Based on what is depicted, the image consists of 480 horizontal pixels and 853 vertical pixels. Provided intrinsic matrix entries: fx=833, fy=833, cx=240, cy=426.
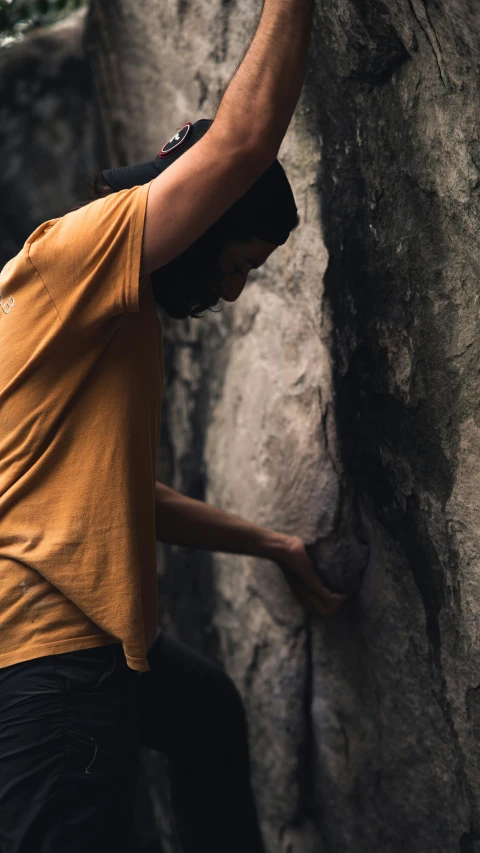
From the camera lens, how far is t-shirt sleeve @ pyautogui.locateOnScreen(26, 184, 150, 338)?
3.20 ft

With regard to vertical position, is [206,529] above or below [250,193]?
below

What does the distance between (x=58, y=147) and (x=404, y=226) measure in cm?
160

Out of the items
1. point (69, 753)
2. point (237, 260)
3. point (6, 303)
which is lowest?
point (69, 753)

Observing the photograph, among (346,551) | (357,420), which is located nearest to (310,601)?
(346,551)

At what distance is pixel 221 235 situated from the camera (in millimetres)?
1141

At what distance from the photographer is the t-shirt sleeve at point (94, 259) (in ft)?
3.20

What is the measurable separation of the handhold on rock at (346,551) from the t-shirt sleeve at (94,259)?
65cm

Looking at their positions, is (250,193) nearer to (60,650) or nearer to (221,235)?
(221,235)

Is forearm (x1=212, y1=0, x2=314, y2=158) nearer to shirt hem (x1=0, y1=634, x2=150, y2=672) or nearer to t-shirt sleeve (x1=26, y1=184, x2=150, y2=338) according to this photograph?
t-shirt sleeve (x1=26, y1=184, x2=150, y2=338)

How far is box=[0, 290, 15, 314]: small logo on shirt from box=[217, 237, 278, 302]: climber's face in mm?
286

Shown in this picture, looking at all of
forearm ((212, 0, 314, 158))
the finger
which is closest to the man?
forearm ((212, 0, 314, 158))

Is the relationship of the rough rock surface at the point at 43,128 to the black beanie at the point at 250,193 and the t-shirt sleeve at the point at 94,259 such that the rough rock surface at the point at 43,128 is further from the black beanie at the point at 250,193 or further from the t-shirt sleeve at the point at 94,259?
the t-shirt sleeve at the point at 94,259

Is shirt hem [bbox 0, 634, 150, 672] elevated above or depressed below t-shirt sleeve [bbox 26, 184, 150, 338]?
below

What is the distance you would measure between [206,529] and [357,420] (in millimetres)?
328
